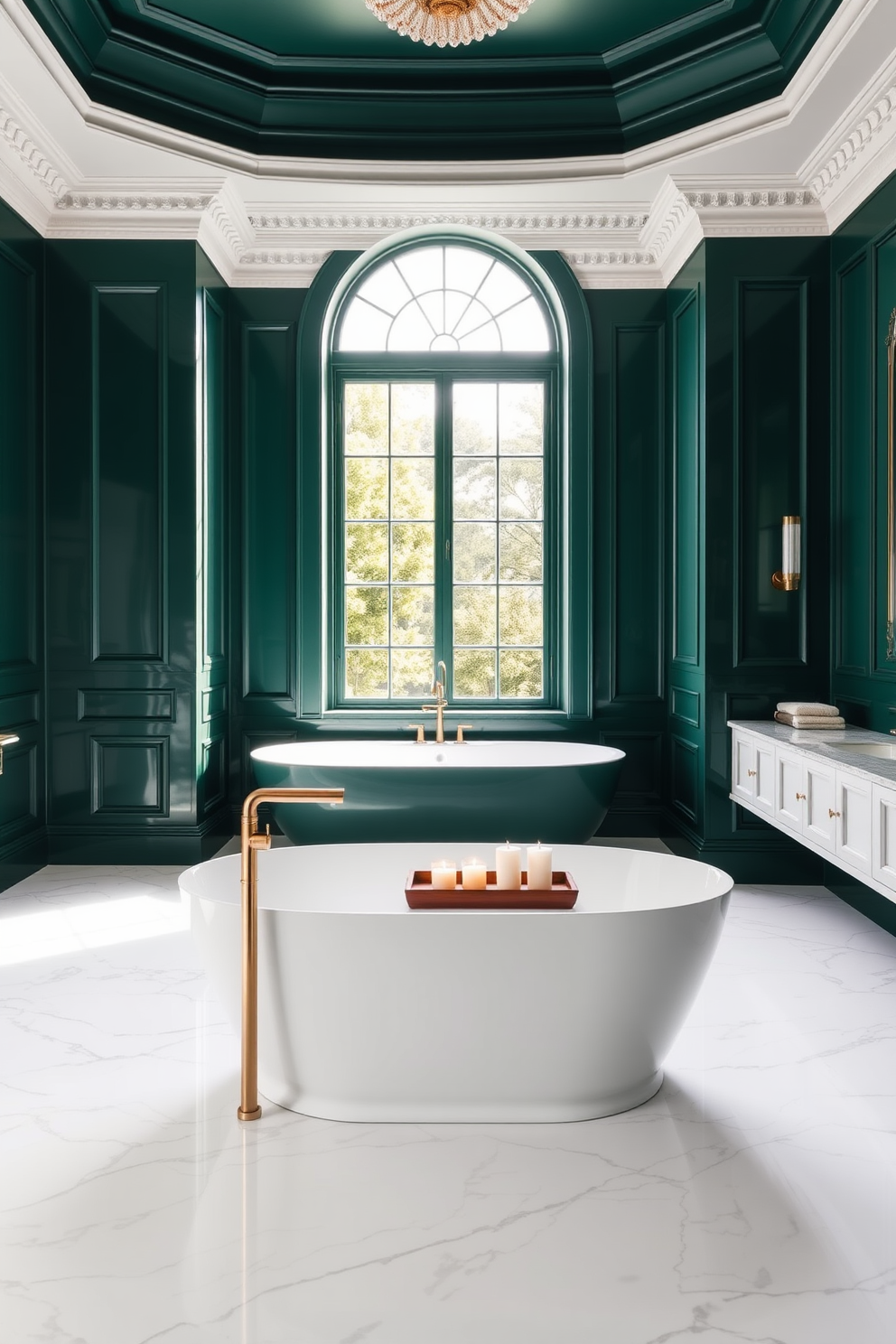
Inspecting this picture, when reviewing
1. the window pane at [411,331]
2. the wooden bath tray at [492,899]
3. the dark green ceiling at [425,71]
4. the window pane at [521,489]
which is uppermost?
the dark green ceiling at [425,71]

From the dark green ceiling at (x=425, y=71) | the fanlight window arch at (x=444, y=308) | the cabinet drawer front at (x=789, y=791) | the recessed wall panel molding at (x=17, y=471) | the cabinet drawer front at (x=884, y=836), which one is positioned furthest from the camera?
the fanlight window arch at (x=444, y=308)

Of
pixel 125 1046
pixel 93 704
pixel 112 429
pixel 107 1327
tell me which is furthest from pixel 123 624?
pixel 107 1327

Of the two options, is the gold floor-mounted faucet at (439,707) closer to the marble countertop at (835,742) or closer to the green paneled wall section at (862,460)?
the marble countertop at (835,742)

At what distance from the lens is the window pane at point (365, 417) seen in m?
4.85

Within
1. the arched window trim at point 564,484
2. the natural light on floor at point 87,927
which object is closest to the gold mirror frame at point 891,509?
the arched window trim at point 564,484

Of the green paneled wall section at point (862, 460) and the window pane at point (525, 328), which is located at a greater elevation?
the window pane at point (525, 328)

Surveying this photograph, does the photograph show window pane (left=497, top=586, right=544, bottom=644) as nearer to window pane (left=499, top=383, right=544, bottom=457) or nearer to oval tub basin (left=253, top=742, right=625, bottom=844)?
window pane (left=499, top=383, right=544, bottom=457)

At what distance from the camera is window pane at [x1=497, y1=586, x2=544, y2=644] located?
4.87 meters

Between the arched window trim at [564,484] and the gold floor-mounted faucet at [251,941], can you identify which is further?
the arched window trim at [564,484]

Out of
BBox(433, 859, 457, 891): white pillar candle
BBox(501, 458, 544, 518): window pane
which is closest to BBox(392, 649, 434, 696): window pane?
BBox(501, 458, 544, 518): window pane

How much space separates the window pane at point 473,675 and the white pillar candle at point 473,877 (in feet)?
8.42

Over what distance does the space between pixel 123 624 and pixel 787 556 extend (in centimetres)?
276

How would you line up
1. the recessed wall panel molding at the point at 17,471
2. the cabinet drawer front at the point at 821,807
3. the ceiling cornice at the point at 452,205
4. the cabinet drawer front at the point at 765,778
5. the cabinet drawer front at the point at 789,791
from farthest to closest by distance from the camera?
1. the recessed wall panel molding at the point at 17,471
2. the ceiling cornice at the point at 452,205
3. the cabinet drawer front at the point at 765,778
4. the cabinet drawer front at the point at 789,791
5. the cabinet drawer front at the point at 821,807

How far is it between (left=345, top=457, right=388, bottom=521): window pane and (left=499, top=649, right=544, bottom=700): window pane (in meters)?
0.94
